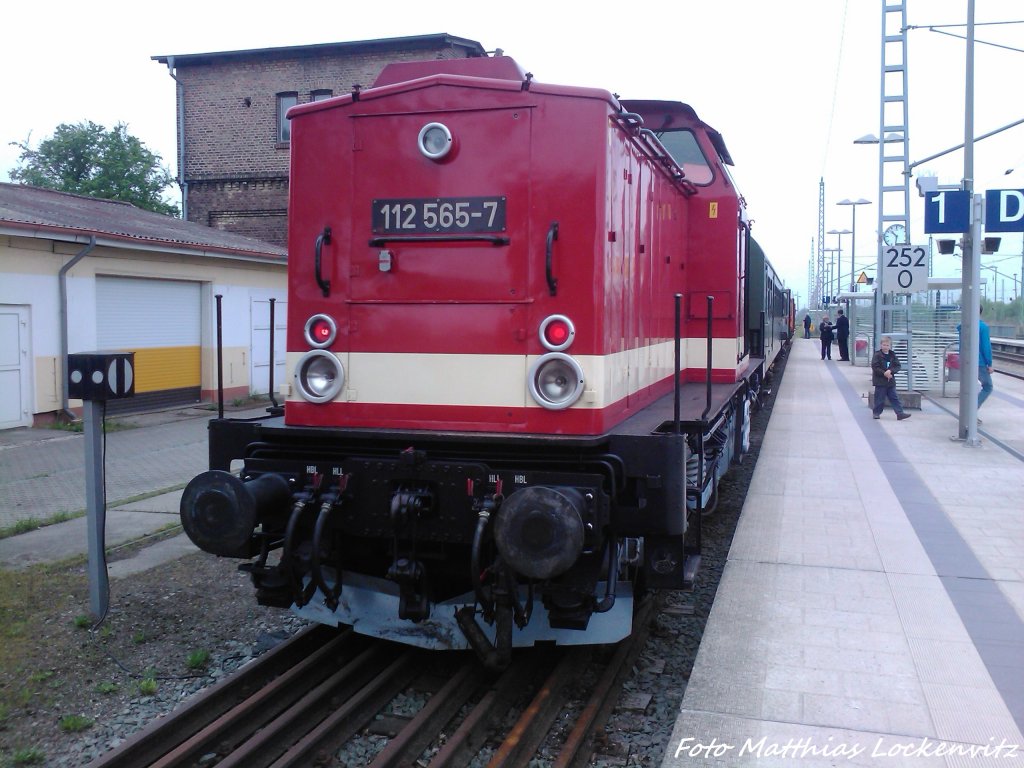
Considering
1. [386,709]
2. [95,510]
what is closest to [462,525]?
[386,709]

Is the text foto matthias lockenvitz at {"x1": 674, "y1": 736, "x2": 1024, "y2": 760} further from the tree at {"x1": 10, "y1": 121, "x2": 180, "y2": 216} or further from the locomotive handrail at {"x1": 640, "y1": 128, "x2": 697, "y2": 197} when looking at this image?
the tree at {"x1": 10, "y1": 121, "x2": 180, "y2": 216}

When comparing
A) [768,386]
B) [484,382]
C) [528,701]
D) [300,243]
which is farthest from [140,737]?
[768,386]

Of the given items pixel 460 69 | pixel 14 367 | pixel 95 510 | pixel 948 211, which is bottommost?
pixel 95 510

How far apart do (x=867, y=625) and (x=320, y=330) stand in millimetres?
3712

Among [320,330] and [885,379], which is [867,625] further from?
[885,379]

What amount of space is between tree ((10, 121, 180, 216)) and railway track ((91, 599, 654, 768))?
1545 inches

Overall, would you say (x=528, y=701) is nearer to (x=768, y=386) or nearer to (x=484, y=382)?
(x=484, y=382)

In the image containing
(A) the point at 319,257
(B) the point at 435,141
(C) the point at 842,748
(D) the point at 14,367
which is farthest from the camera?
(D) the point at 14,367

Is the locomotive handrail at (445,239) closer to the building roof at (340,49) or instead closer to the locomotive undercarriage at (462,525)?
the locomotive undercarriage at (462,525)

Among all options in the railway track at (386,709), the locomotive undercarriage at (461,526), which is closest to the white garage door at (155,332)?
the railway track at (386,709)

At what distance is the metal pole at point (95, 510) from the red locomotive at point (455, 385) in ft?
3.78

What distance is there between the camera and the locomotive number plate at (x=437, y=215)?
183 inches

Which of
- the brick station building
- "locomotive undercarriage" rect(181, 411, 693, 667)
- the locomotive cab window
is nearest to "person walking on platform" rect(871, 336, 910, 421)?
the locomotive cab window

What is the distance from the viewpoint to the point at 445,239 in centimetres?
468
